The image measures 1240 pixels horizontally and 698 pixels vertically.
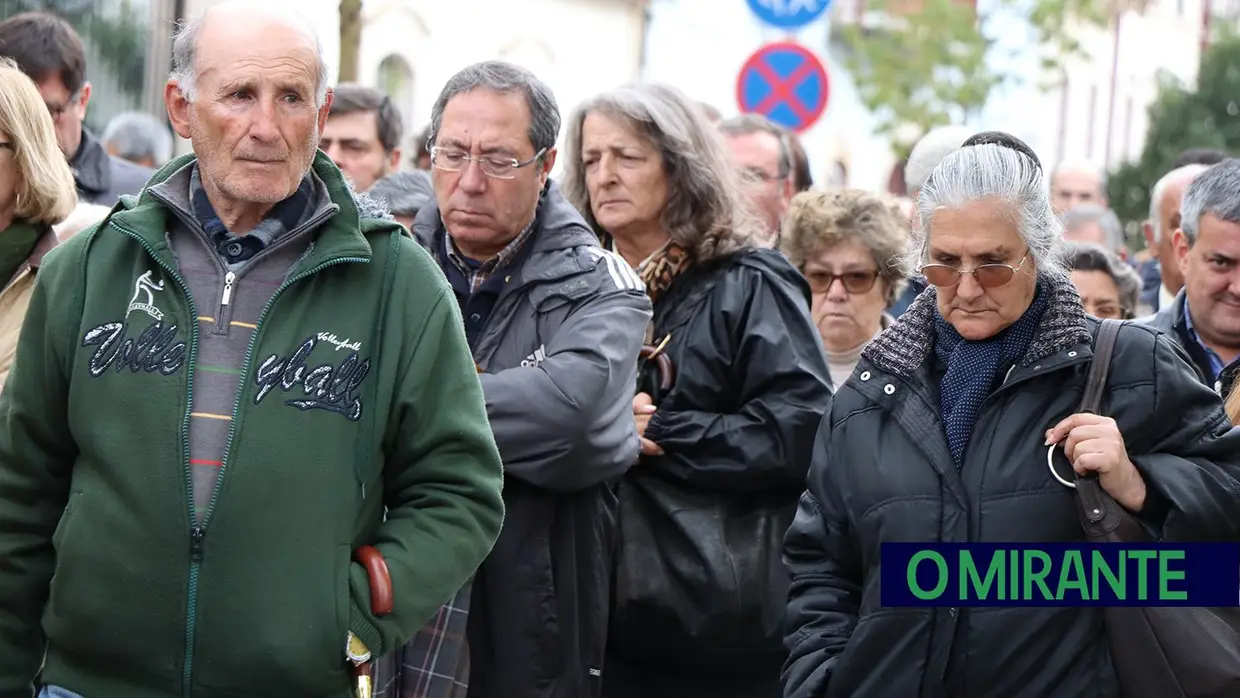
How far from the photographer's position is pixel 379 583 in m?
4.02

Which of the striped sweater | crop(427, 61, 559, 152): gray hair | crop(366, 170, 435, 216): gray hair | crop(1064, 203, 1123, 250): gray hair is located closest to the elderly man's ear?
the striped sweater

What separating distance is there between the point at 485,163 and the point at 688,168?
0.91m

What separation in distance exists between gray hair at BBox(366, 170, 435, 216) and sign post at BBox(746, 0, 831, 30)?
8.15 metres

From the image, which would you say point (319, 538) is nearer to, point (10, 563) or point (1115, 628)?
point (10, 563)

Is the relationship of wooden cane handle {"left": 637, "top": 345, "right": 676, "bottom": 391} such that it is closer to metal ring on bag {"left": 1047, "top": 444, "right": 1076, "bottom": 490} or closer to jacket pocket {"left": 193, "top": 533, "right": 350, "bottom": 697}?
metal ring on bag {"left": 1047, "top": 444, "right": 1076, "bottom": 490}

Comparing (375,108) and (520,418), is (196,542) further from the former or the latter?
(375,108)

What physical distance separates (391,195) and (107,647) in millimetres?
3278

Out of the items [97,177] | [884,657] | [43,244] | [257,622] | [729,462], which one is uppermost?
[97,177]

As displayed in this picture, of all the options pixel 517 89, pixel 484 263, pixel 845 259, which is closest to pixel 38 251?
pixel 484 263

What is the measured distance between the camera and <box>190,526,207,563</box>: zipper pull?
155 inches

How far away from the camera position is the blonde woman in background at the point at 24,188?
5559 mm

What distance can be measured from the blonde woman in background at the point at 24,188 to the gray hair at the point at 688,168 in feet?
5.74

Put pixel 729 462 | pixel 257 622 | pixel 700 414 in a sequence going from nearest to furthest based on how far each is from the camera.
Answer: pixel 257 622 < pixel 729 462 < pixel 700 414

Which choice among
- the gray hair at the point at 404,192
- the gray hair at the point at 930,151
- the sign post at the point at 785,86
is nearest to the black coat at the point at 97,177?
the gray hair at the point at 404,192
